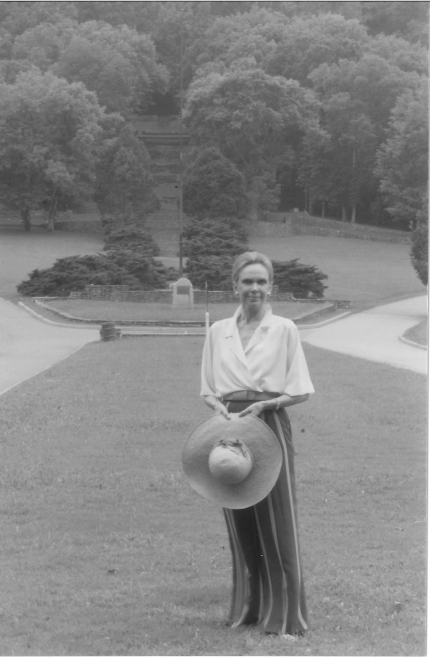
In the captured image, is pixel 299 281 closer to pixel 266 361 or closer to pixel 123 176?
pixel 123 176

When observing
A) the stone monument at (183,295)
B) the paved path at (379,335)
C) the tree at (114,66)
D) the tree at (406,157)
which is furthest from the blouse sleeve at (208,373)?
the stone monument at (183,295)

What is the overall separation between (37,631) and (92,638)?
0.82 ft

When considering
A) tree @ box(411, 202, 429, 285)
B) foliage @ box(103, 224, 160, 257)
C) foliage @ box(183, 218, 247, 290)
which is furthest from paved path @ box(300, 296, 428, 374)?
foliage @ box(103, 224, 160, 257)

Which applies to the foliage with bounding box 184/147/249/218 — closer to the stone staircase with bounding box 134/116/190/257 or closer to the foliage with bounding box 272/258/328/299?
the stone staircase with bounding box 134/116/190/257

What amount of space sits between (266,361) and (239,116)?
2645 cm

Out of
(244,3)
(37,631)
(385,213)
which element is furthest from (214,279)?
(37,631)

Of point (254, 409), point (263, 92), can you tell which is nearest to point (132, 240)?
point (263, 92)

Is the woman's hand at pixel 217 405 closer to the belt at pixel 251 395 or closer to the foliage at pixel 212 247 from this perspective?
the belt at pixel 251 395

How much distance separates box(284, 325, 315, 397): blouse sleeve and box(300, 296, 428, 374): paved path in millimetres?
12738

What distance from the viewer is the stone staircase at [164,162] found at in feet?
95.0

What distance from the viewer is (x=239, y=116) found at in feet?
97.1

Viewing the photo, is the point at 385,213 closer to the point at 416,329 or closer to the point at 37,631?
the point at 416,329

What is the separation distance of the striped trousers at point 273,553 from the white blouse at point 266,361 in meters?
0.10

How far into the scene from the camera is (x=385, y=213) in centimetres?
3030
